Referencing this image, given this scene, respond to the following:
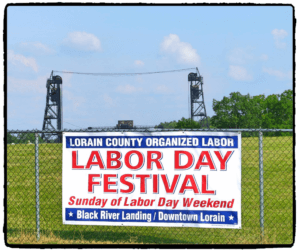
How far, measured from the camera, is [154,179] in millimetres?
5555

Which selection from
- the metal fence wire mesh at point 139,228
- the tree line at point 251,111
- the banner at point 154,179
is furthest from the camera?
the tree line at point 251,111

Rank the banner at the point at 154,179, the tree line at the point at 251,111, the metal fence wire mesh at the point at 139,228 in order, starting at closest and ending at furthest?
the banner at the point at 154,179, the metal fence wire mesh at the point at 139,228, the tree line at the point at 251,111

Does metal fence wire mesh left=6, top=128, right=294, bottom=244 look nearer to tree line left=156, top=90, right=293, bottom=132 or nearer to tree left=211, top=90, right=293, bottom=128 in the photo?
tree line left=156, top=90, right=293, bottom=132

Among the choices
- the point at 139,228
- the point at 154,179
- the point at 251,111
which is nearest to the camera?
the point at 154,179

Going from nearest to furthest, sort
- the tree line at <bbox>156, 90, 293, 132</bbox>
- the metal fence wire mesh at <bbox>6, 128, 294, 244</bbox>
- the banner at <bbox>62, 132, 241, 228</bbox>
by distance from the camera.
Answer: the banner at <bbox>62, 132, 241, 228</bbox> → the metal fence wire mesh at <bbox>6, 128, 294, 244</bbox> → the tree line at <bbox>156, 90, 293, 132</bbox>

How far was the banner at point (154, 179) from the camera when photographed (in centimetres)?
546

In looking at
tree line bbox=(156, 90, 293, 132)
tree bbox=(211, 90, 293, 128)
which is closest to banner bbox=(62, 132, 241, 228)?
tree line bbox=(156, 90, 293, 132)

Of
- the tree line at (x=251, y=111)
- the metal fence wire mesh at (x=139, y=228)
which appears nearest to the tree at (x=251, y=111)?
the tree line at (x=251, y=111)

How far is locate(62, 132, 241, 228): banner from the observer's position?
546 centimetres

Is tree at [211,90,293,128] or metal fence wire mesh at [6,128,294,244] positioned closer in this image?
metal fence wire mesh at [6,128,294,244]

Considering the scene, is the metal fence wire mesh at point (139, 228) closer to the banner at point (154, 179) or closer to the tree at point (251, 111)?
the banner at point (154, 179)

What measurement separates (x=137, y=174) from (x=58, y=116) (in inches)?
2407

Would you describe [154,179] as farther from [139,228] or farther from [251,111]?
[251,111]

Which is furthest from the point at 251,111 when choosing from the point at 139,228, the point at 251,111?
the point at 139,228
